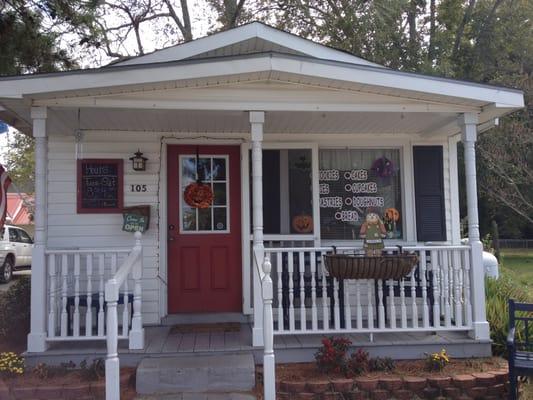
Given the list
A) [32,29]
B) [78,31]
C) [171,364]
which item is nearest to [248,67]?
[171,364]

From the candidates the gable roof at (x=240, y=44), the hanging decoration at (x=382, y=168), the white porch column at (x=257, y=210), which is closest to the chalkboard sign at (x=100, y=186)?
the gable roof at (x=240, y=44)

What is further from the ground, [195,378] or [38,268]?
[38,268]

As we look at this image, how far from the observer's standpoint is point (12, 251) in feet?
43.1

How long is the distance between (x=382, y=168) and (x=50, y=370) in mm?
4100

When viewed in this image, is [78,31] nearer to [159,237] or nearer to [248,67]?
[159,237]

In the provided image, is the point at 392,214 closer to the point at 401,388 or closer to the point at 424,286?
the point at 424,286

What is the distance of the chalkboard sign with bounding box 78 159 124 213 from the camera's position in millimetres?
5473

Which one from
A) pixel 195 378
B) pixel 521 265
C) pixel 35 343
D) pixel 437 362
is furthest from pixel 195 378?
pixel 521 265

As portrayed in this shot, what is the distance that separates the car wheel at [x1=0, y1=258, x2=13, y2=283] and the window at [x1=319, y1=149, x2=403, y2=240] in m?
10.0

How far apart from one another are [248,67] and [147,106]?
0.99m

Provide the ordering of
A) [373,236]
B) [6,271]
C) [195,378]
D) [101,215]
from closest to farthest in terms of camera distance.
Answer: [195,378] → [373,236] → [101,215] → [6,271]

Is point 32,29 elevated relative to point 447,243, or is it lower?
elevated

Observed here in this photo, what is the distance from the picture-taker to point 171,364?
13.7 ft

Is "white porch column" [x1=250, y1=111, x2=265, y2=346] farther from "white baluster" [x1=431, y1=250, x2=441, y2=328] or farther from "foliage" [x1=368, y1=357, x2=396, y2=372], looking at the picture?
"white baluster" [x1=431, y1=250, x2=441, y2=328]
